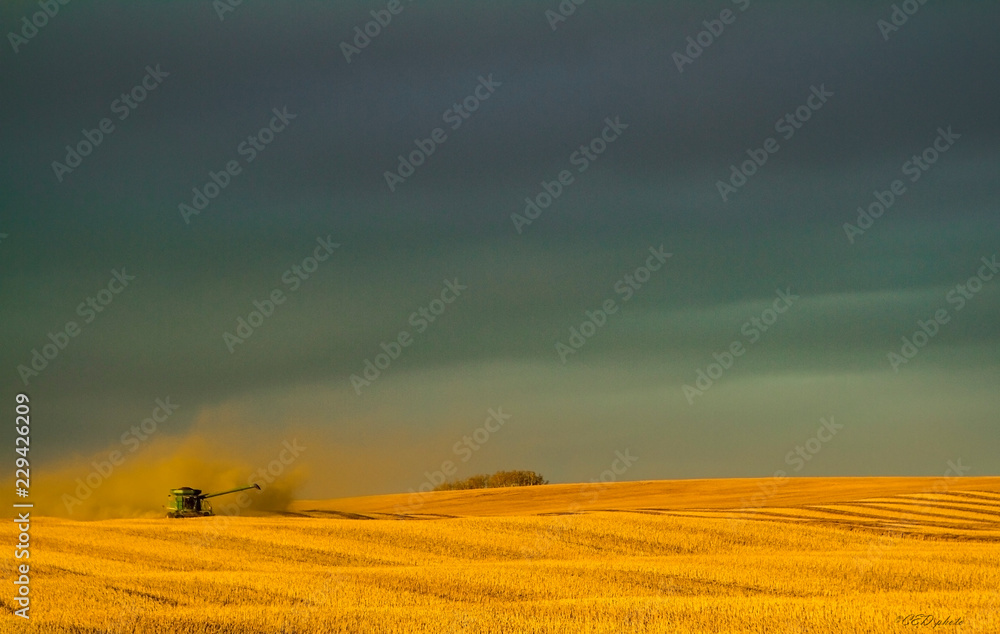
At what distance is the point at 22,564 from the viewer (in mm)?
29250

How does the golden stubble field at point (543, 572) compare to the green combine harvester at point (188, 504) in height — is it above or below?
below

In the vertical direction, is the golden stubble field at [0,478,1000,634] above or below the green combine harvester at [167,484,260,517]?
below

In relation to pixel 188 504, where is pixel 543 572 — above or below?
below

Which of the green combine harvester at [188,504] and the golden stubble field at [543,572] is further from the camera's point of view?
the green combine harvester at [188,504]

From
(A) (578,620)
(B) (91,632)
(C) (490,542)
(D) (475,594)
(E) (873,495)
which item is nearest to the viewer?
(B) (91,632)

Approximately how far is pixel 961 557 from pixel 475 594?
14.5 metres

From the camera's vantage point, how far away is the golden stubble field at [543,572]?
20953mm

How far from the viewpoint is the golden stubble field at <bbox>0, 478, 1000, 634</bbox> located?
825 inches

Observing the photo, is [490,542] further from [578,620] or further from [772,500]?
[772,500]

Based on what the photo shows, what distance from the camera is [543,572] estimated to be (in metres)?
28.8

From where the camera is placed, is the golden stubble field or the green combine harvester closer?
the golden stubble field

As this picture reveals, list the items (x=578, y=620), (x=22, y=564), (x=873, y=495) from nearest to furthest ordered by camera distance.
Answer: (x=578, y=620)
(x=22, y=564)
(x=873, y=495)

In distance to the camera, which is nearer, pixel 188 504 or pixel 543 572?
pixel 543 572

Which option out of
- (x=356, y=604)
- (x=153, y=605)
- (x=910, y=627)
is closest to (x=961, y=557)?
(x=910, y=627)
